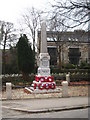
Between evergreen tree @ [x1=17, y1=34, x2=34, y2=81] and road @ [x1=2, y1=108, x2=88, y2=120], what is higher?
evergreen tree @ [x1=17, y1=34, x2=34, y2=81]

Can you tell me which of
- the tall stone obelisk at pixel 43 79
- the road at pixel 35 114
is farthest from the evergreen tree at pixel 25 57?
the road at pixel 35 114

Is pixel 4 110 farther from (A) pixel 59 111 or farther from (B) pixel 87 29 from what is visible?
(B) pixel 87 29

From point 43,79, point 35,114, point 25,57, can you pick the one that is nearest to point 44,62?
point 43,79

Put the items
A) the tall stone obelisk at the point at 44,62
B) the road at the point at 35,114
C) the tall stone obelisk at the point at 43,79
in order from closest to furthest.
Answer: the road at the point at 35,114 < the tall stone obelisk at the point at 43,79 < the tall stone obelisk at the point at 44,62

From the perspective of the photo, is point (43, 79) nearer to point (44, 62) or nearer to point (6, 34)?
point (44, 62)

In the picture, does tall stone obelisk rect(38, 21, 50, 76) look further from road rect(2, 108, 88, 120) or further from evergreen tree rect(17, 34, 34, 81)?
road rect(2, 108, 88, 120)

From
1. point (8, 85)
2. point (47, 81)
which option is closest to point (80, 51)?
point (47, 81)

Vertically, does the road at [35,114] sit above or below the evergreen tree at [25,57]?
below

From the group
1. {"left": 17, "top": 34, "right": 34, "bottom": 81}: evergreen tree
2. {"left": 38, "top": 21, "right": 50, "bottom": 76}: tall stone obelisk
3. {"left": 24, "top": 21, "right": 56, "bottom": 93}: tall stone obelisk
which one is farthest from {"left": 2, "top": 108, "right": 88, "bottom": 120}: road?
{"left": 17, "top": 34, "right": 34, "bottom": 81}: evergreen tree

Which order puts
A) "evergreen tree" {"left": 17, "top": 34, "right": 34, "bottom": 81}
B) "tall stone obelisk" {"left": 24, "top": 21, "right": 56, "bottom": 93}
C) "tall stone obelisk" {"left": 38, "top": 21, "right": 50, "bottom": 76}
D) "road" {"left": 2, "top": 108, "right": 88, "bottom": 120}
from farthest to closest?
"evergreen tree" {"left": 17, "top": 34, "right": 34, "bottom": 81}
"tall stone obelisk" {"left": 38, "top": 21, "right": 50, "bottom": 76}
"tall stone obelisk" {"left": 24, "top": 21, "right": 56, "bottom": 93}
"road" {"left": 2, "top": 108, "right": 88, "bottom": 120}

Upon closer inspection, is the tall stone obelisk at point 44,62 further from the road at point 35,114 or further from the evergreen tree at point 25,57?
the road at point 35,114

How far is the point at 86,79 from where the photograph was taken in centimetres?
3030

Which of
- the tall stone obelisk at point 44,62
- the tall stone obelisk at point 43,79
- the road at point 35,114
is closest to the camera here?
the road at point 35,114

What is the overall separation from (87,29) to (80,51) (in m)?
45.2
